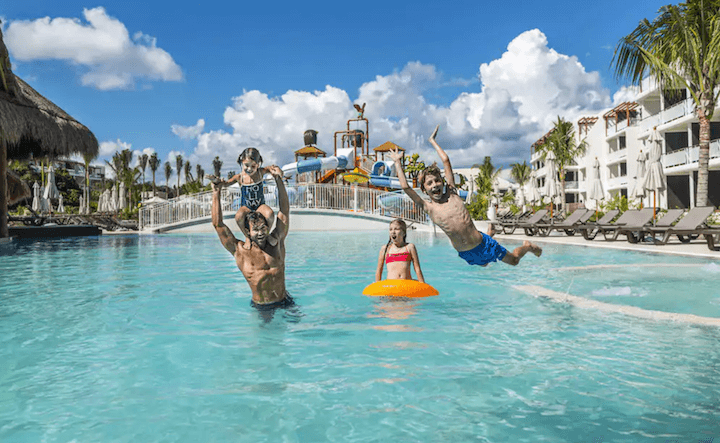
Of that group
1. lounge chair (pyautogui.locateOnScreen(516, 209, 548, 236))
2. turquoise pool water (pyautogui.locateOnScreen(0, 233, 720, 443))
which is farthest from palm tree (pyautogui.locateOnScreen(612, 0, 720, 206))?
turquoise pool water (pyautogui.locateOnScreen(0, 233, 720, 443))

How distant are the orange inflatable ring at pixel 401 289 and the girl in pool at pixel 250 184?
1.88 m

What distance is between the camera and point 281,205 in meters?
5.20

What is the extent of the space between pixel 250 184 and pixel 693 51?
605 inches

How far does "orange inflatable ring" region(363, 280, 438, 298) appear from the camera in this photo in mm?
6520

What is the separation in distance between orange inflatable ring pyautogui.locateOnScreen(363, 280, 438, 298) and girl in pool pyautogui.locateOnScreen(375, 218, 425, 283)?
0.20 m

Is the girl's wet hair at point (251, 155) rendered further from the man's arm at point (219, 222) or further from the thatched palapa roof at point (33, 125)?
the thatched palapa roof at point (33, 125)

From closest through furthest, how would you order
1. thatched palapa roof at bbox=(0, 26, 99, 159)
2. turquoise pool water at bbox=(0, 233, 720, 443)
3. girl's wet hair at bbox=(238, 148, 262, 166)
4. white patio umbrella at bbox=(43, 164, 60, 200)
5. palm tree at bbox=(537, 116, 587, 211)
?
turquoise pool water at bbox=(0, 233, 720, 443)
girl's wet hair at bbox=(238, 148, 262, 166)
thatched palapa roof at bbox=(0, 26, 99, 159)
white patio umbrella at bbox=(43, 164, 60, 200)
palm tree at bbox=(537, 116, 587, 211)

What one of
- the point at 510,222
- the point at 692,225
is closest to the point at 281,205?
the point at 692,225

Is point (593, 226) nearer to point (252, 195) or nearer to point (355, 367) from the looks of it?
point (252, 195)

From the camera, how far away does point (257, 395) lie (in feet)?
11.8

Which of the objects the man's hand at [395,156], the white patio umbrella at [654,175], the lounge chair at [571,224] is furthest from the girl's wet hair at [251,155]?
the white patio umbrella at [654,175]

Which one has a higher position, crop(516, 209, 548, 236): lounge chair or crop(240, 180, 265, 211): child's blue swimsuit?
crop(240, 180, 265, 211): child's blue swimsuit

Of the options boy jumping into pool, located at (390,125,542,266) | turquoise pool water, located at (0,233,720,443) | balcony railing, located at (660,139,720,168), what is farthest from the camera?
balcony railing, located at (660,139,720,168)

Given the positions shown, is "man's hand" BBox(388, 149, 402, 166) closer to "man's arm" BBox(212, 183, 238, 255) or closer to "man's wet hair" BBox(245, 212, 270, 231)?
"man's wet hair" BBox(245, 212, 270, 231)
